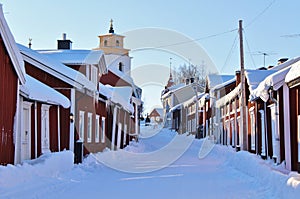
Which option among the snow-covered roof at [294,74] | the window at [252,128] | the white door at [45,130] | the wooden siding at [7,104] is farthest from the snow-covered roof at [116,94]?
the snow-covered roof at [294,74]

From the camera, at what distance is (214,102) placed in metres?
42.4

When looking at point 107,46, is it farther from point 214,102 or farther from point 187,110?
point 214,102

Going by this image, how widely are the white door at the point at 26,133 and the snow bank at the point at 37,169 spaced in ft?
1.42

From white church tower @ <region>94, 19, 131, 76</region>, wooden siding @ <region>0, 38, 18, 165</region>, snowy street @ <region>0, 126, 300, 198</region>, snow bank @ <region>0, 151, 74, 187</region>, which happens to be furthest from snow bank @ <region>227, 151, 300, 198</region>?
white church tower @ <region>94, 19, 131, 76</region>

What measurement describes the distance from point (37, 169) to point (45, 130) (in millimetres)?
4212

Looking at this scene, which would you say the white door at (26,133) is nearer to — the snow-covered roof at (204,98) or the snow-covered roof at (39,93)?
the snow-covered roof at (39,93)

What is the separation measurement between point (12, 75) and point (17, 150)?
256 cm

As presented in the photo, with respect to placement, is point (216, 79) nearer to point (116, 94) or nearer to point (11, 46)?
point (116, 94)

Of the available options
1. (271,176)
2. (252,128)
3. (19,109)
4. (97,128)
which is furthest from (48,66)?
(252,128)

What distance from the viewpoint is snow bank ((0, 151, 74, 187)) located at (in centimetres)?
1109

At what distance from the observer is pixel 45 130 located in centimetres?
1750

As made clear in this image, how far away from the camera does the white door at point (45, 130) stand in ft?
56.3

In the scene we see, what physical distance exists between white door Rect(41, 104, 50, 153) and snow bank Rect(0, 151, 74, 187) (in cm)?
72

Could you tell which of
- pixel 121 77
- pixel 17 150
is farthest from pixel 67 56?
pixel 121 77
